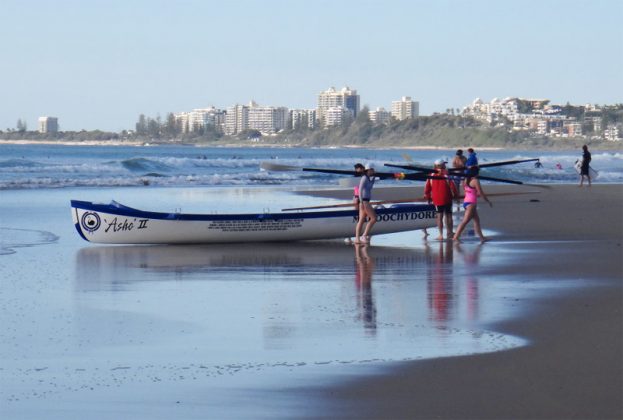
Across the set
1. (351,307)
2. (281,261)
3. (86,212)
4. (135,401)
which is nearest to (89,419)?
(135,401)

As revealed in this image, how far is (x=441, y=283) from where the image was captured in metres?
12.1

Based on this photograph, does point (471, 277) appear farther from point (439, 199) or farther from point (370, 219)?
point (439, 199)

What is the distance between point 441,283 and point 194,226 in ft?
19.6

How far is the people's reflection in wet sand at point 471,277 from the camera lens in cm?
1005

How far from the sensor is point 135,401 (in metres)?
6.66

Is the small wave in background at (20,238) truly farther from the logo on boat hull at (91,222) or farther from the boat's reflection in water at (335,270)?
the boat's reflection in water at (335,270)

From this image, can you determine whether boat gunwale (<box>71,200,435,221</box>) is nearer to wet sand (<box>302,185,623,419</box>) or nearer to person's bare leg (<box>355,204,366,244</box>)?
person's bare leg (<box>355,204,366,244</box>)

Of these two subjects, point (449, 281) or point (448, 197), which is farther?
point (448, 197)

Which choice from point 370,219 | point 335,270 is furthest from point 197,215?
point 335,270

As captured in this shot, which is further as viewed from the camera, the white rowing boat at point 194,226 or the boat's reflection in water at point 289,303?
the white rowing boat at point 194,226

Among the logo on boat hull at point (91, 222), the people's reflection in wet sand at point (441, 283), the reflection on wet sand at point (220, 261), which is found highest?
the logo on boat hull at point (91, 222)

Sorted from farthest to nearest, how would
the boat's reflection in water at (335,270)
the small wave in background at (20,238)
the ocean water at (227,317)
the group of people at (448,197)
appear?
1. the group of people at (448,197)
2. the small wave in background at (20,238)
3. the boat's reflection in water at (335,270)
4. the ocean water at (227,317)

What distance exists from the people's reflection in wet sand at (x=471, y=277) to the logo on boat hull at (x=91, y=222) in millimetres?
5319

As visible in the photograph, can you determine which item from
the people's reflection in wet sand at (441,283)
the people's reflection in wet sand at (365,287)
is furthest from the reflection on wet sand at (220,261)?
the people's reflection in wet sand at (441,283)
